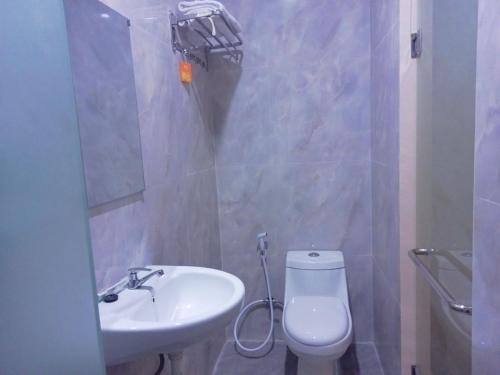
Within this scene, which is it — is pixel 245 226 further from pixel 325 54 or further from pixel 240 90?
pixel 325 54

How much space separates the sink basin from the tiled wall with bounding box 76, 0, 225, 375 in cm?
13

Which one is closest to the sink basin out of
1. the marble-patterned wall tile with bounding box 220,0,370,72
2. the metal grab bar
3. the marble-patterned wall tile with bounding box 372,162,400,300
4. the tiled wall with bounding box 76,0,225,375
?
the tiled wall with bounding box 76,0,225,375

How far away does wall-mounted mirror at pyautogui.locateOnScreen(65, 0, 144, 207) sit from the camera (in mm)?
892

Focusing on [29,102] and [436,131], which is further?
[436,131]

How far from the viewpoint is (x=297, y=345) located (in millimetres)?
1476

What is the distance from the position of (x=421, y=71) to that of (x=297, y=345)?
1.31m

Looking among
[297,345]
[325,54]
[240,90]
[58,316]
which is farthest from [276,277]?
[58,316]

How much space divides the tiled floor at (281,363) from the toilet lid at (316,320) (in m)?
0.46

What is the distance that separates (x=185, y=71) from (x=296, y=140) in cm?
81

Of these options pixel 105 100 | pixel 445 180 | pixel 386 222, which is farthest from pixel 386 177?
Result: pixel 105 100

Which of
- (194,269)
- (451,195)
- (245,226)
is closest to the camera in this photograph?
(451,195)

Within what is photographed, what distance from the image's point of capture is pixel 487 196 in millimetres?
646

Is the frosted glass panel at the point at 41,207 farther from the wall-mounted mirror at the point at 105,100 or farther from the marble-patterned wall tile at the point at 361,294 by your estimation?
the marble-patterned wall tile at the point at 361,294

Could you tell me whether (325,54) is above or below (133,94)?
above
